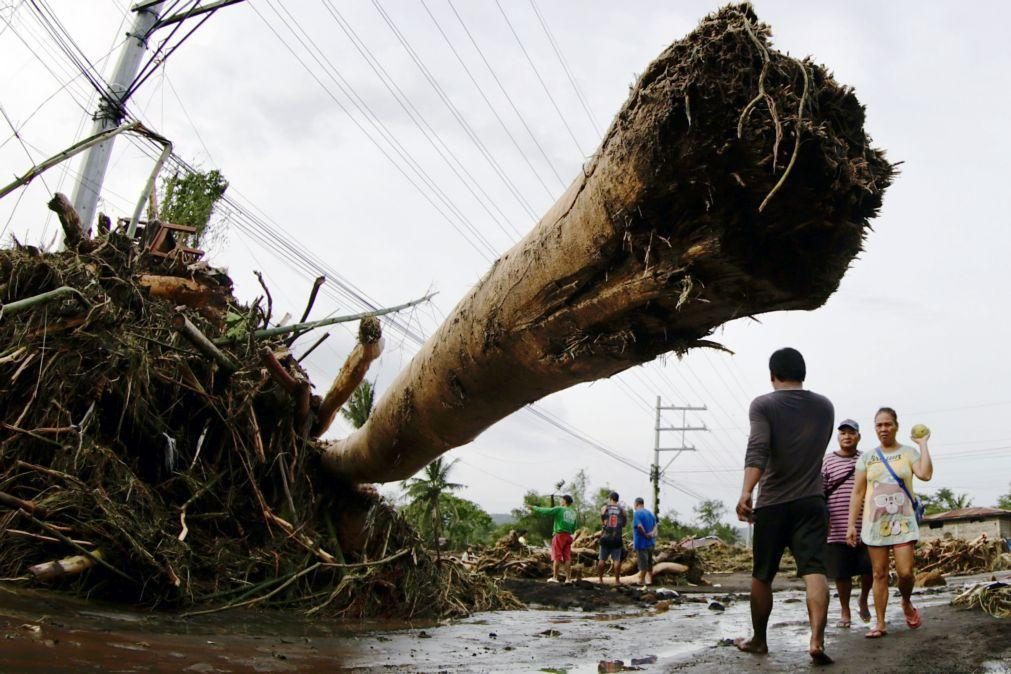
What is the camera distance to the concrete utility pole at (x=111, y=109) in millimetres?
8883

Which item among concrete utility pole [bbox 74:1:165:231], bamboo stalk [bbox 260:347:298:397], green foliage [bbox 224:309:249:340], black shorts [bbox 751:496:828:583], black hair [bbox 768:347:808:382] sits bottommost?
black shorts [bbox 751:496:828:583]

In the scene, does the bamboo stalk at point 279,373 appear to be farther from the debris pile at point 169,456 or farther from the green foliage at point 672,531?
the green foliage at point 672,531

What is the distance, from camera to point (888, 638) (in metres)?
4.28

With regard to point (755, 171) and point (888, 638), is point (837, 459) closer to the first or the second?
point (888, 638)

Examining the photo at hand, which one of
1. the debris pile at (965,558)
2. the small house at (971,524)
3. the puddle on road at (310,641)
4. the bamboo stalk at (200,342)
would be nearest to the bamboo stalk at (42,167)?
the bamboo stalk at (200,342)

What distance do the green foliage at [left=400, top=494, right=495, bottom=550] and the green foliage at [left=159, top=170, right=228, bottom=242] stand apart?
6.33 metres

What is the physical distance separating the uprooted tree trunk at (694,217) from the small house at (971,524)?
1700 cm

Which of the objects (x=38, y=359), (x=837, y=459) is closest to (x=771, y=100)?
(x=837, y=459)

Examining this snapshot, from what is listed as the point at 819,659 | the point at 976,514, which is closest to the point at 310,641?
the point at 819,659

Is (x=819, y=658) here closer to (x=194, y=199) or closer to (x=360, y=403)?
(x=360, y=403)

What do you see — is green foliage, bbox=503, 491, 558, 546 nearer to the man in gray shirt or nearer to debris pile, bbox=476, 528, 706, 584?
debris pile, bbox=476, 528, 706, 584

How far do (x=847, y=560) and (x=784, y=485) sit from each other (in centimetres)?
209

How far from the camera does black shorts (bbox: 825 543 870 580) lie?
5324 mm

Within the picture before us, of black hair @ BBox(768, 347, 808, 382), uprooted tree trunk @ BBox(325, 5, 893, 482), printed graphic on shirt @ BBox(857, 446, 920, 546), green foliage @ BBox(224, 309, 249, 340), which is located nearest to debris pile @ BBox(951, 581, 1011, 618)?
printed graphic on shirt @ BBox(857, 446, 920, 546)
